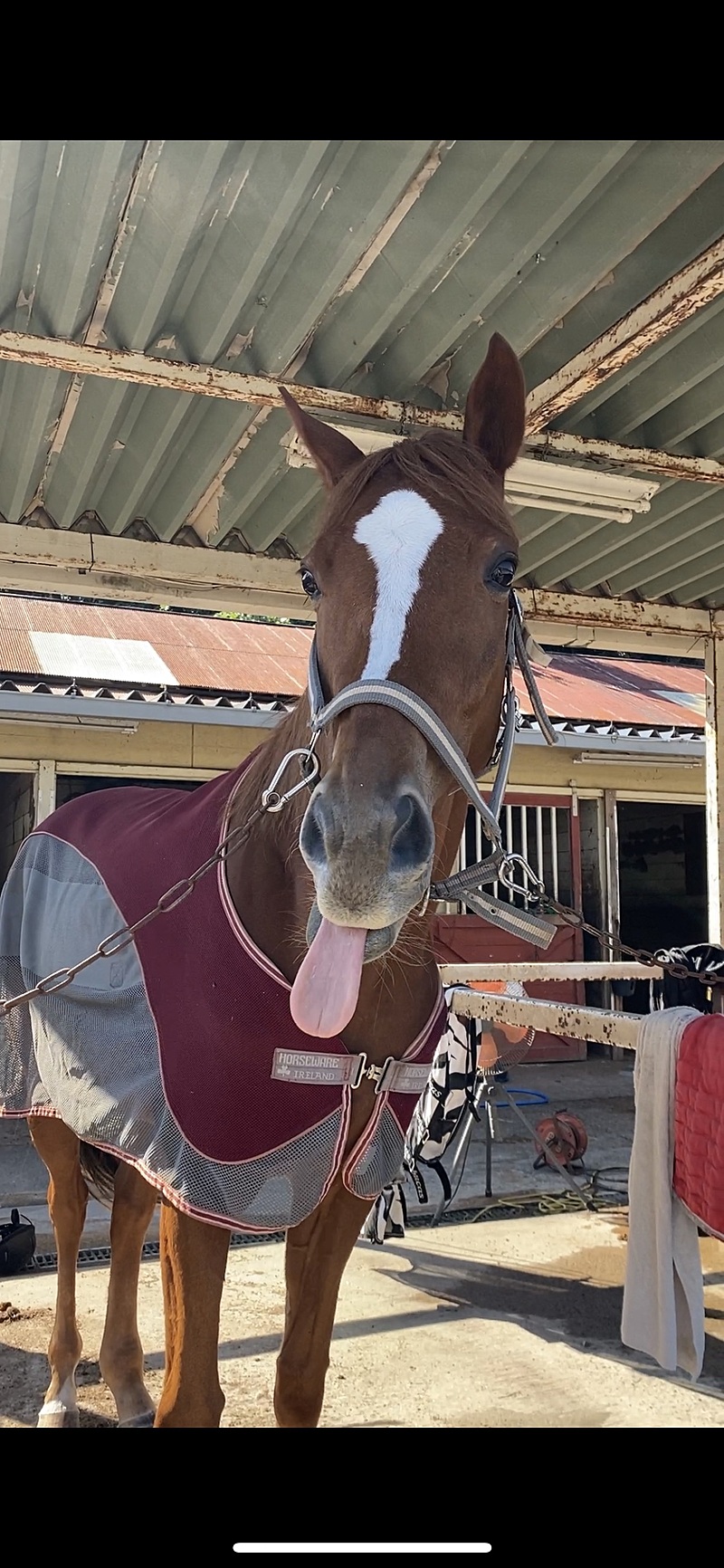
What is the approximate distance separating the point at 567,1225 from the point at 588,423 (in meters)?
3.63

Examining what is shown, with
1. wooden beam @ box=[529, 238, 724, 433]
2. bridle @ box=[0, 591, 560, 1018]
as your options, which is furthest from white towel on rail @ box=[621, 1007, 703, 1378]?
wooden beam @ box=[529, 238, 724, 433]

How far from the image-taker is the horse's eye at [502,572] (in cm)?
164

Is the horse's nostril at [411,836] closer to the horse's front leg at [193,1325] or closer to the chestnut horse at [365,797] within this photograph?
the chestnut horse at [365,797]

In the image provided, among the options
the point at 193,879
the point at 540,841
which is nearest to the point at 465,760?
the point at 193,879

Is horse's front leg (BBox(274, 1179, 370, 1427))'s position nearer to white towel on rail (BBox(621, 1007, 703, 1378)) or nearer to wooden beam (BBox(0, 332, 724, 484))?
white towel on rail (BBox(621, 1007, 703, 1378))

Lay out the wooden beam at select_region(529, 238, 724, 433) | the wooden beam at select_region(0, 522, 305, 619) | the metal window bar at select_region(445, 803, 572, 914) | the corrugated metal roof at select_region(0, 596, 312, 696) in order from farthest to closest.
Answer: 1. the metal window bar at select_region(445, 803, 572, 914)
2. the corrugated metal roof at select_region(0, 596, 312, 696)
3. the wooden beam at select_region(0, 522, 305, 619)
4. the wooden beam at select_region(529, 238, 724, 433)

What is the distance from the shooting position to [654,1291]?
6.72 ft

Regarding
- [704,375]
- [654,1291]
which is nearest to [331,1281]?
[654,1291]

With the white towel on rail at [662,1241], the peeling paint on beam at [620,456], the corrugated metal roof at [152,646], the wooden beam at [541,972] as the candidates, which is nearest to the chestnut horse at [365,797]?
the white towel on rail at [662,1241]

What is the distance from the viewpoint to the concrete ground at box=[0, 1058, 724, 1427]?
296cm

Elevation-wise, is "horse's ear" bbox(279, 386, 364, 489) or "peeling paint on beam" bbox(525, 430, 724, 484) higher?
"peeling paint on beam" bbox(525, 430, 724, 484)

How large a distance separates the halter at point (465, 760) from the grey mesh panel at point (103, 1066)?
19.5 inches

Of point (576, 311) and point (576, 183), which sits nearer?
point (576, 183)
